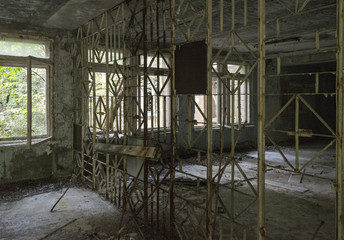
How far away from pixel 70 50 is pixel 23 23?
124 centimetres

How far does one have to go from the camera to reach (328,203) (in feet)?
19.3

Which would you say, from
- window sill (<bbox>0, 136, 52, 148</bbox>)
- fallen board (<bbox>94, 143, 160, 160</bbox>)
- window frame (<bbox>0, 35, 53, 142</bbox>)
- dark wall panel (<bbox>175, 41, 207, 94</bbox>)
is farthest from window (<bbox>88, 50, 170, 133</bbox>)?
window sill (<bbox>0, 136, 52, 148</bbox>)

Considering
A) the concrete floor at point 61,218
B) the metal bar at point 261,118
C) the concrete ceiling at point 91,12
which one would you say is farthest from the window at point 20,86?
the metal bar at point 261,118

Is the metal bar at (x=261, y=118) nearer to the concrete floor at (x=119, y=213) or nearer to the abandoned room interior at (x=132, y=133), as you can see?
the abandoned room interior at (x=132, y=133)

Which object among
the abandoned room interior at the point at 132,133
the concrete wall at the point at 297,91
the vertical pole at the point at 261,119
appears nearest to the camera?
the vertical pole at the point at 261,119

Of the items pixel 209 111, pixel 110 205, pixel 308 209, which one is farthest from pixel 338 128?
pixel 110 205

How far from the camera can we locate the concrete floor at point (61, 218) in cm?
459

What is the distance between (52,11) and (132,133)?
317 cm

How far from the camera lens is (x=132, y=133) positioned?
17.9 ft

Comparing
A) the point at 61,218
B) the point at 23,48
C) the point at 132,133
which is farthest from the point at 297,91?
the point at 61,218

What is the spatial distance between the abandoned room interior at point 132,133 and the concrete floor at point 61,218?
23 mm

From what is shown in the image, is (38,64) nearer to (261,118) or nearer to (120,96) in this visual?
(120,96)

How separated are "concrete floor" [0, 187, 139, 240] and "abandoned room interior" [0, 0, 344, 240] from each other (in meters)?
0.02

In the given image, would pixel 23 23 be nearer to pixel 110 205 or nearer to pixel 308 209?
pixel 110 205
